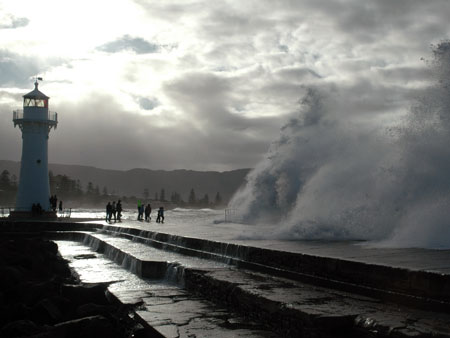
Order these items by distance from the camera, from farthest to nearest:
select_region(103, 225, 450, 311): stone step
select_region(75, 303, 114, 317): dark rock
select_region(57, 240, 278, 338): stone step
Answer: select_region(75, 303, 114, 317): dark rock, select_region(57, 240, 278, 338): stone step, select_region(103, 225, 450, 311): stone step

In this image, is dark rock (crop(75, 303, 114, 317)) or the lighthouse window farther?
the lighthouse window

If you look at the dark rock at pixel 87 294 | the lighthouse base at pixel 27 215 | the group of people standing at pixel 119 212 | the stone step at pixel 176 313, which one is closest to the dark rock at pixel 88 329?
the stone step at pixel 176 313

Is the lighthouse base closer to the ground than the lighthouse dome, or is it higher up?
closer to the ground

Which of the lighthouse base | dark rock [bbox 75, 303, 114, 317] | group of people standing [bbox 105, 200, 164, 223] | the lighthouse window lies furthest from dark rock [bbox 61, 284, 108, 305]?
the lighthouse window

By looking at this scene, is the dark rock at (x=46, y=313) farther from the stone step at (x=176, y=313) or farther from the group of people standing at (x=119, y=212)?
the group of people standing at (x=119, y=212)

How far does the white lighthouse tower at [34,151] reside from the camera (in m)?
24.6

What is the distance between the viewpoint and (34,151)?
24984mm

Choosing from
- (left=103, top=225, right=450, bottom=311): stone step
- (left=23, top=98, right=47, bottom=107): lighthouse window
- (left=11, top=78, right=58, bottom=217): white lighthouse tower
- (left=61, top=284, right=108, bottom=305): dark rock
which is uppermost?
(left=23, top=98, right=47, bottom=107): lighthouse window

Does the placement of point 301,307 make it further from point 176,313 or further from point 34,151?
point 34,151

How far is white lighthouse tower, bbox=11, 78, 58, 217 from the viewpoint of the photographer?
2456cm

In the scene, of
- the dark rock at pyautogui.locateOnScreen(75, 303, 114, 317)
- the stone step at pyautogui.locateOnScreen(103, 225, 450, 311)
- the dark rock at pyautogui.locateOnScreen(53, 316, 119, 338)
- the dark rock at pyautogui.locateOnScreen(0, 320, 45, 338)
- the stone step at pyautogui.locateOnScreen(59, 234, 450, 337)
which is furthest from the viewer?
the dark rock at pyautogui.locateOnScreen(75, 303, 114, 317)

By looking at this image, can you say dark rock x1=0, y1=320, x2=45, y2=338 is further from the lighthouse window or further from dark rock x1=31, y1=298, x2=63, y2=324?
the lighthouse window

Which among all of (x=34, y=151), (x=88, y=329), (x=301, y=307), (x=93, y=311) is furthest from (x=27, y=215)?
(x=301, y=307)

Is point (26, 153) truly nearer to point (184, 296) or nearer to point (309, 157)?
point (309, 157)
